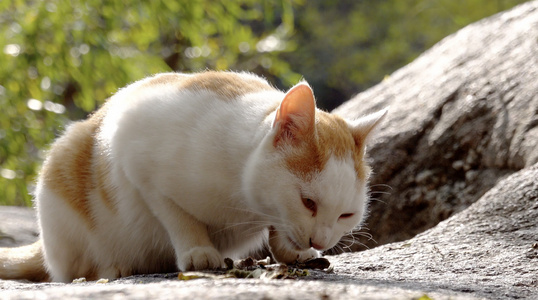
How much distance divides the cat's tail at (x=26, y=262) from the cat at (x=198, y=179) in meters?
0.15

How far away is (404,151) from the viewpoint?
3.74 m

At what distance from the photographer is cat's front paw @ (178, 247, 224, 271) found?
86.9 inches

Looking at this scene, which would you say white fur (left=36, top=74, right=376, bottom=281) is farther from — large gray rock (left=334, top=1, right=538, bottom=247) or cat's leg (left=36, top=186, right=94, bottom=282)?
large gray rock (left=334, top=1, right=538, bottom=247)

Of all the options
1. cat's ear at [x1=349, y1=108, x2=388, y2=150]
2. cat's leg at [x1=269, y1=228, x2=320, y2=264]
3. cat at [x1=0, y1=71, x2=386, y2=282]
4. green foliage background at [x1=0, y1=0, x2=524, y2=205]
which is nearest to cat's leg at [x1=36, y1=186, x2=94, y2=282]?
cat at [x1=0, y1=71, x2=386, y2=282]

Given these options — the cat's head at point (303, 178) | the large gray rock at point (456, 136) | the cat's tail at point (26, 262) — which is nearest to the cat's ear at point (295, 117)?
the cat's head at point (303, 178)

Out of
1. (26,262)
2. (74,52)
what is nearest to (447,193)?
(26,262)

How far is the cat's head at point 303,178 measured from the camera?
6.93 ft

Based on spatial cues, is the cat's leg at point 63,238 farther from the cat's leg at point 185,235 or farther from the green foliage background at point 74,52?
the green foliage background at point 74,52

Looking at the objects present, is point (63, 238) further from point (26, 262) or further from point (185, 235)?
point (185, 235)

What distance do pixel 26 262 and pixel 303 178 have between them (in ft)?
5.24

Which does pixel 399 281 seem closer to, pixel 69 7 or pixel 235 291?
pixel 235 291

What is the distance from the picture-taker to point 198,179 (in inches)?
89.3

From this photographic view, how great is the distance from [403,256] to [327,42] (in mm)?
8232

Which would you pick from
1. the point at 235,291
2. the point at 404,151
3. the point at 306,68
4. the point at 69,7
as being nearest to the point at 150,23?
the point at 69,7
